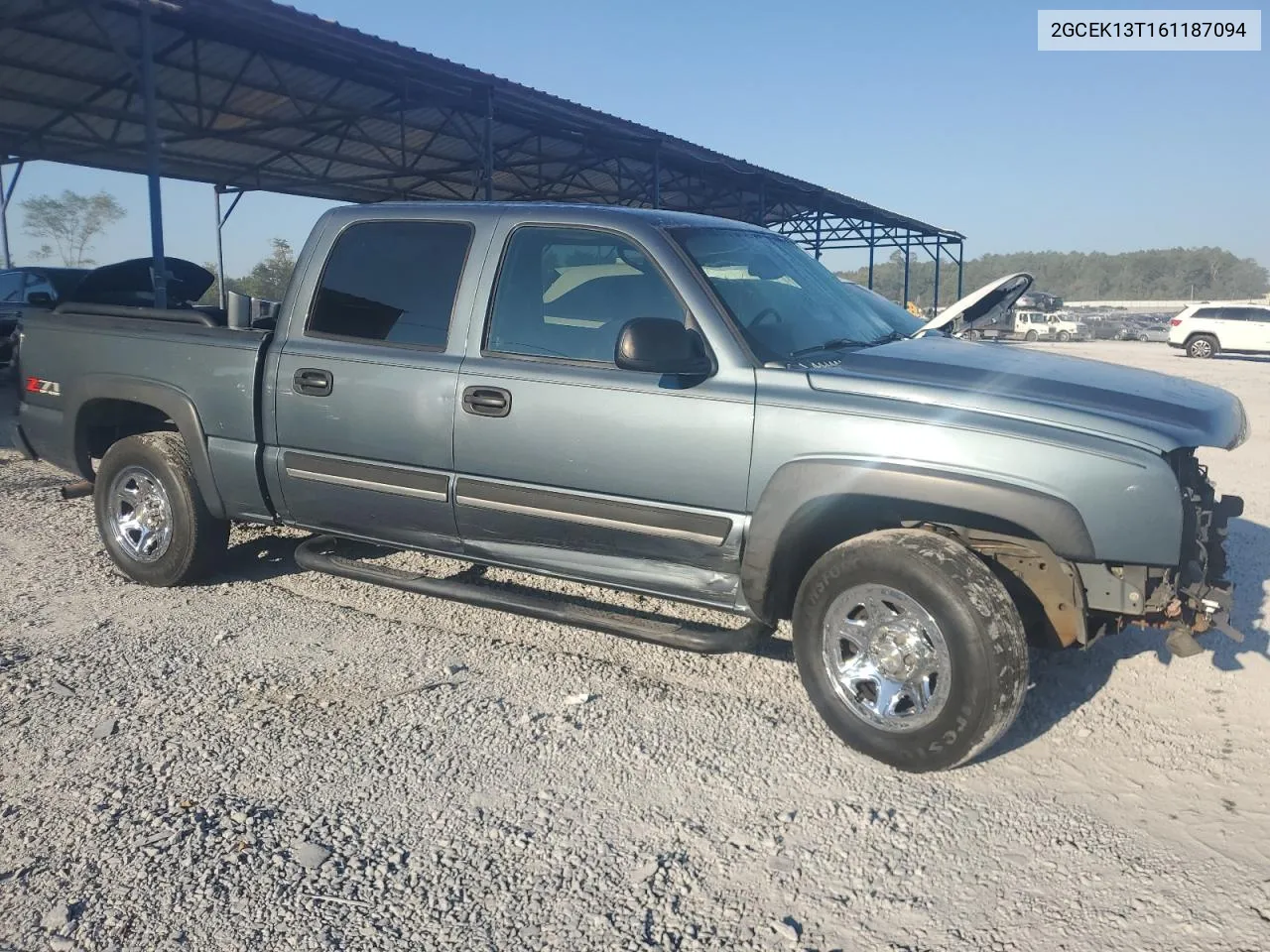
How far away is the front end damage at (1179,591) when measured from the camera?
301 cm

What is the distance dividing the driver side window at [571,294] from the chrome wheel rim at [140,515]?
2196 millimetres

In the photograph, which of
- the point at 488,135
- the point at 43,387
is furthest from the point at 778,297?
the point at 488,135

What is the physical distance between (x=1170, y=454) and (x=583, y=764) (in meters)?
2.14

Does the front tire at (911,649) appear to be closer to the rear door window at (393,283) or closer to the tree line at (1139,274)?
the rear door window at (393,283)

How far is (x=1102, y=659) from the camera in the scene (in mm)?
4180

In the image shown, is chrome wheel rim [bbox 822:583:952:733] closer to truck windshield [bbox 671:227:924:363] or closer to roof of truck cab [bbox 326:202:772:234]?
truck windshield [bbox 671:227:924:363]

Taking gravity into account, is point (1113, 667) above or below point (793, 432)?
below

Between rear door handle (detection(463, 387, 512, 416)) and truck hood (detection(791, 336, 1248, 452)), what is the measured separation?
1.18 metres

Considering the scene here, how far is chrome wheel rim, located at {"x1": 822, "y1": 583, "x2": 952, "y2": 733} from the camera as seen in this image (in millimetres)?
3186

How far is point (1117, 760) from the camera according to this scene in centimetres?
334

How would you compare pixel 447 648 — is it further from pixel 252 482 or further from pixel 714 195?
pixel 714 195

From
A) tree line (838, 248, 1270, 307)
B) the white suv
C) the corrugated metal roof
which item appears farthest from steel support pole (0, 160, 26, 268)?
tree line (838, 248, 1270, 307)

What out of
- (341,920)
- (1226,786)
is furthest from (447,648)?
(1226,786)

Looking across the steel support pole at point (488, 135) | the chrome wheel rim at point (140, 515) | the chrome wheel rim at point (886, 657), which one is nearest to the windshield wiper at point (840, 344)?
the chrome wheel rim at point (886, 657)
